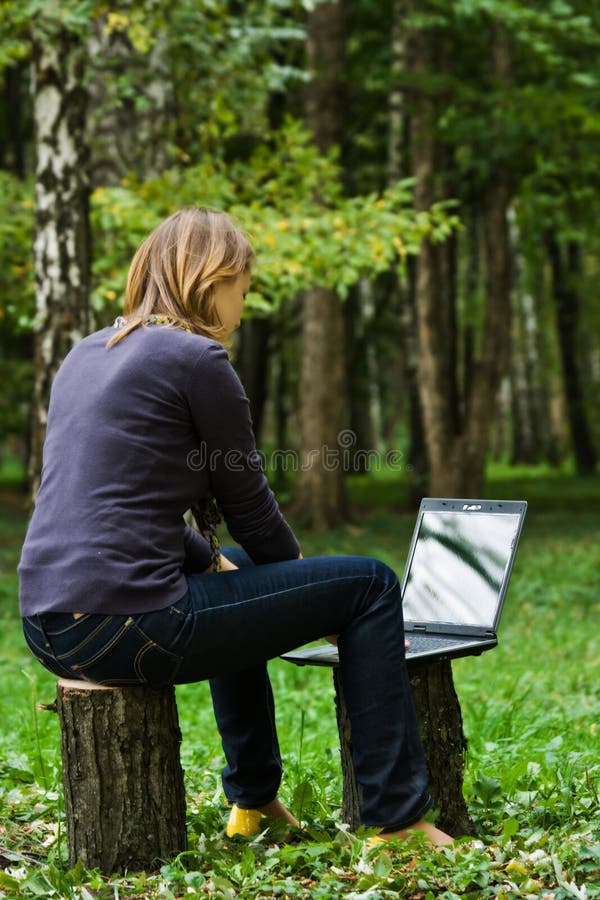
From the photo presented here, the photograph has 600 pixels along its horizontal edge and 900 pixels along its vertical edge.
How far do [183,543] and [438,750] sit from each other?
3.78 ft

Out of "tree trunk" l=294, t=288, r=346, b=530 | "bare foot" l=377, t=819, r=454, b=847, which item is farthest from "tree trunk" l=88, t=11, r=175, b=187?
"bare foot" l=377, t=819, r=454, b=847

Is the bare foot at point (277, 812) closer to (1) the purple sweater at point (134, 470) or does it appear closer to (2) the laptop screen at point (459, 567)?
(2) the laptop screen at point (459, 567)

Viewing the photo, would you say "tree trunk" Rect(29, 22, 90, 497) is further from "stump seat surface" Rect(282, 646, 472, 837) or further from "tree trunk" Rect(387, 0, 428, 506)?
"tree trunk" Rect(387, 0, 428, 506)

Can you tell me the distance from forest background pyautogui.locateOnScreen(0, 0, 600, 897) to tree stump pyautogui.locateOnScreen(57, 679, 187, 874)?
0.42 ft

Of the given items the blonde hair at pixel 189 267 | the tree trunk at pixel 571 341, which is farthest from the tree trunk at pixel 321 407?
the blonde hair at pixel 189 267

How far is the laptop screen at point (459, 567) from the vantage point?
391 cm

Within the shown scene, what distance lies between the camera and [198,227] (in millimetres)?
3582

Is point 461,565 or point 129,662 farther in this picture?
point 461,565

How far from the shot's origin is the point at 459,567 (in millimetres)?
4031

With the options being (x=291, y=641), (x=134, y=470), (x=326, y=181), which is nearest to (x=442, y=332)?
(x=326, y=181)

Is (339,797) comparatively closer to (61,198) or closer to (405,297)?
(61,198)

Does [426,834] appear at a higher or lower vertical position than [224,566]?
lower

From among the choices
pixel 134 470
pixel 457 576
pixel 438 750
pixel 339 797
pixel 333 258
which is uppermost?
pixel 333 258

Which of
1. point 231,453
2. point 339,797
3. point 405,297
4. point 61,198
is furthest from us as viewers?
point 405,297
